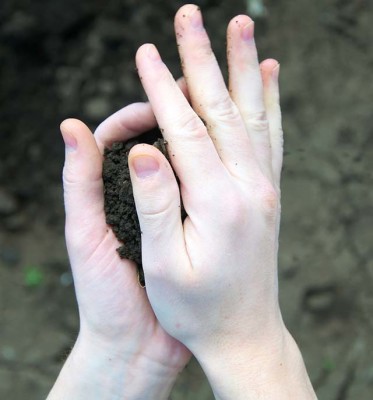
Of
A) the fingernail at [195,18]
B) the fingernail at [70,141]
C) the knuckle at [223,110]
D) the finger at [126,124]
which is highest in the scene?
the fingernail at [195,18]

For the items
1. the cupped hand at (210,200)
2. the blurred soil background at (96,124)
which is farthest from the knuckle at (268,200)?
the blurred soil background at (96,124)

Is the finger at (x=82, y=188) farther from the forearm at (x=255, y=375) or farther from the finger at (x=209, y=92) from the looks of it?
the forearm at (x=255, y=375)

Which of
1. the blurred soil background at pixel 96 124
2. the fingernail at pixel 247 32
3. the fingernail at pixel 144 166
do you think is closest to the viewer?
the fingernail at pixel 144 166

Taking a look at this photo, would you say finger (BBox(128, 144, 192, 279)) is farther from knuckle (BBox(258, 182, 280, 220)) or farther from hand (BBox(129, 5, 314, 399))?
knuckle (BBox(258, 182, 280, 220))

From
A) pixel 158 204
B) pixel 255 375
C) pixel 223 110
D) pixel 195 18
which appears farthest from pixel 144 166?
pixel 255 375

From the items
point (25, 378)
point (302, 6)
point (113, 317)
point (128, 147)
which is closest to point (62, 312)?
point (25, 378)

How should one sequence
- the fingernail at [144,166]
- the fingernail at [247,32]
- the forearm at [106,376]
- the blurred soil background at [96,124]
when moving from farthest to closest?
the blurred soil background at [96,124]
the forearm at [106,376]
the fingernail at [247,32]
the fingernail at [144,166]

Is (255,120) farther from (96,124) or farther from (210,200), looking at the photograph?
(96,124)
